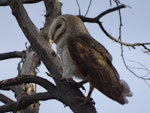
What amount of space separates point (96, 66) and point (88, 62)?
0.25 ft

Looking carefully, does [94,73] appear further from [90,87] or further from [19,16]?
[19,16]

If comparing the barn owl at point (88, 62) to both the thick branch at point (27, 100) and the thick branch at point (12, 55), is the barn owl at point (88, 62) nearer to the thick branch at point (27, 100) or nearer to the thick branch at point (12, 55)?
the thick branch at point (27, 100)

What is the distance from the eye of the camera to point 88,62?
3916mm

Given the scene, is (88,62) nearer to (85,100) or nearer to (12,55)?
(85,100)

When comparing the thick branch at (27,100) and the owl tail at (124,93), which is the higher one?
the thick branch at (27,100)

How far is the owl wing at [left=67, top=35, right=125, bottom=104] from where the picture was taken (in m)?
3.81

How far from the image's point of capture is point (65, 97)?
150 inches

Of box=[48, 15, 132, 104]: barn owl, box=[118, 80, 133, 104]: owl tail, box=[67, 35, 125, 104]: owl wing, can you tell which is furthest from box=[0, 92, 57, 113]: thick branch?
box=[118, 80, 133, 104]: owl tail

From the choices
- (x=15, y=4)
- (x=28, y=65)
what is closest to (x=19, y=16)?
(x=15, y=4)

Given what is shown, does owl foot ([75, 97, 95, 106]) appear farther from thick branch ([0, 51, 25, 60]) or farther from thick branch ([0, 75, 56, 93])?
thick branch ([0, 51, 25, 60])

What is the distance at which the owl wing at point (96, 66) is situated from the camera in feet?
12.5

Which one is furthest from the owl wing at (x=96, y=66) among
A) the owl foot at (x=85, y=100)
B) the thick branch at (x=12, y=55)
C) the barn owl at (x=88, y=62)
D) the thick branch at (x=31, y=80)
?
the thick branch at (x=12, y=55)

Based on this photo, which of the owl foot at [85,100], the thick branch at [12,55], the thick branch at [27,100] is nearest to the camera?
the owl foot at [85,100]

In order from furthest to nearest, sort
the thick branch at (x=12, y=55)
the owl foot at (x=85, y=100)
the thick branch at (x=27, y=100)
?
the thick branch at (x=12, y=55), the thick branch at (x=27, y=100), the owl foot at (x=85, y=100)
